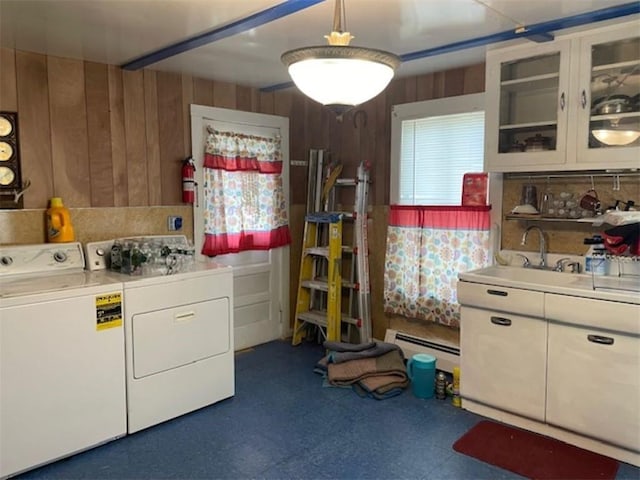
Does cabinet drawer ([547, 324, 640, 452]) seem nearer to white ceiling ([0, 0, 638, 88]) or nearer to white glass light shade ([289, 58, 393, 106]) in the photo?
white ceiling ([0, 0, 638, 88])

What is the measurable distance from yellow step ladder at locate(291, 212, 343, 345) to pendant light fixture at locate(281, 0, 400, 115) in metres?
2.46

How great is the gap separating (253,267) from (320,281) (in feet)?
1.96

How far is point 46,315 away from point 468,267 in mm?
2616

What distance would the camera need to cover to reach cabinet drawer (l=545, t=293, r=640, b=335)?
241cm

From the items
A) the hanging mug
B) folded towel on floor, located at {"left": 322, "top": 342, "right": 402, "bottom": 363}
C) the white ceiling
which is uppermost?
the white ceiling

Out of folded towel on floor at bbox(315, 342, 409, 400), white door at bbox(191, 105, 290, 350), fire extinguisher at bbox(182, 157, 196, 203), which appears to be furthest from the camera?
white door at bbox(191, 105, 290, 350)

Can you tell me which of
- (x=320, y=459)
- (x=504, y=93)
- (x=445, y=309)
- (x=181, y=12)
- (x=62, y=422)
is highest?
(x=181, y=12)

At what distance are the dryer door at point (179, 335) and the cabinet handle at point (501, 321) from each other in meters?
1.66

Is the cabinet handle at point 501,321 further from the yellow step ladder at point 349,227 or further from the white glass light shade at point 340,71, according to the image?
the white glass light shade at point 340,71

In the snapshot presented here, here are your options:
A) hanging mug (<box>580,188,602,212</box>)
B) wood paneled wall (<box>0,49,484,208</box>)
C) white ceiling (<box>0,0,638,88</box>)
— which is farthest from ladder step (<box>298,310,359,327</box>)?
white ceiling (<box>0,0,638,88</box>)

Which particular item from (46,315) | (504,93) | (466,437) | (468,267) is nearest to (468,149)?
(504,93)

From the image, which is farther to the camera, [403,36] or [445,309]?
[445,309]

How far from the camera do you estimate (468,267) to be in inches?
138

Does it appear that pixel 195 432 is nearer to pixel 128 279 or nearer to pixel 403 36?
pixel 128 279
